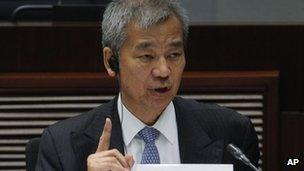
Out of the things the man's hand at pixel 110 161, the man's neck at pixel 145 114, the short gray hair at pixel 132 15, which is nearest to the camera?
the man's hand at pixel 110 161

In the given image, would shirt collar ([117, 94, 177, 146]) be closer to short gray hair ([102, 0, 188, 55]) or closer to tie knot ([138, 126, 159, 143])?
tie knot ([138, 126, 159, 143])

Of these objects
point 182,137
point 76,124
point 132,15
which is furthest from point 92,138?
point 132,15

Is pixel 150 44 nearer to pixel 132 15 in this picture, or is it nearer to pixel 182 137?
pixel 132 15

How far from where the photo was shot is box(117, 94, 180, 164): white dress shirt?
1729 mm

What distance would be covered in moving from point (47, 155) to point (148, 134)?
0.24 m

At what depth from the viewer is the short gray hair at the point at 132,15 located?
5.31 feet

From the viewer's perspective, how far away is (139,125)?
1.73 meters

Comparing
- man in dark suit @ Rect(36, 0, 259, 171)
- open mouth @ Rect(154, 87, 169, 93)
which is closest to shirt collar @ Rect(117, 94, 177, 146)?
man in dark suit @ Rect(36, 0, 259, 171)

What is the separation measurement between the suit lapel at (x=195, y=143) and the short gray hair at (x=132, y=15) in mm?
258

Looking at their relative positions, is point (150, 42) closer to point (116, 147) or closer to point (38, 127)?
point (116, 147)

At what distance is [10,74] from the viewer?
8.98 feet

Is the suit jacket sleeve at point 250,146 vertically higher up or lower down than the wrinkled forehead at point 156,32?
lower down

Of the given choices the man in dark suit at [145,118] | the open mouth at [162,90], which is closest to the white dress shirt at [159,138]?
the man in dark suit at [145,118]

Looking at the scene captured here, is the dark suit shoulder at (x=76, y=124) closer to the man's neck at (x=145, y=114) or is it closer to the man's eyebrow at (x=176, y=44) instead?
the man's neck at (x=145, y=114)
